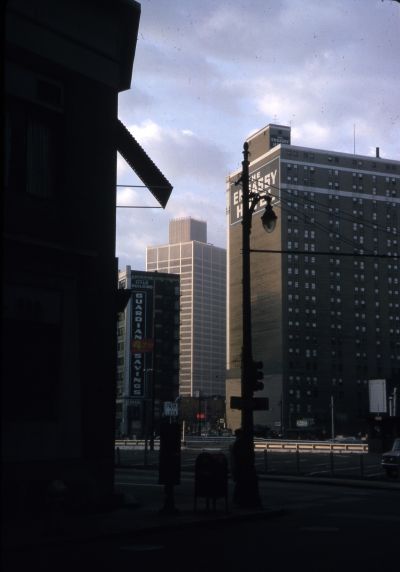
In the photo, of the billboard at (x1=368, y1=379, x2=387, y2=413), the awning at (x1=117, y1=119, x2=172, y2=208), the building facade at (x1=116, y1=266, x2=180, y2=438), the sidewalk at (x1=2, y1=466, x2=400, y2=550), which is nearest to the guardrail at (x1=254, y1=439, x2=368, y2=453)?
the awning at (x1=117, y1=119, x2=172, y2=208)

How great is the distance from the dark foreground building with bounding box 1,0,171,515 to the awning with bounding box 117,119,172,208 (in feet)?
6.33

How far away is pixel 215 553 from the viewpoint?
41.1 ft

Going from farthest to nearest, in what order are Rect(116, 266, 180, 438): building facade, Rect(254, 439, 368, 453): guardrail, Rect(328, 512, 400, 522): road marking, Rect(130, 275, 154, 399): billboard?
Rect(116, 266, 180, 438): building facade < Rect(130, 275, 154, 399): billboard < Rect(254, 439, 368, 453): guardrail < Rect(328, 512, 400, 522): road marking

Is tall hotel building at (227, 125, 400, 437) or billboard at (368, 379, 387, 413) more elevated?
tall hotel building at (227, 125, 400, 437)

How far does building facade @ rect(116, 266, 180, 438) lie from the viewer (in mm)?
153375

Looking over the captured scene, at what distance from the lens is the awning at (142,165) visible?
21.5 m

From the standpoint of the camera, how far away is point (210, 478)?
18.2 meters

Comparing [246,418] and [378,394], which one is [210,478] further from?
[378,394]

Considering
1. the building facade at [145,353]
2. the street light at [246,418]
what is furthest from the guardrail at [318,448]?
the building facade at [145,353]

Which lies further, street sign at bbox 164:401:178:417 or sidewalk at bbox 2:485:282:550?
street sign at bbox 164:401:178:417

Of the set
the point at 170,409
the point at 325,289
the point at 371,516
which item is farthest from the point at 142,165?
the point at 325,289

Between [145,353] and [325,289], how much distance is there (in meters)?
51.4

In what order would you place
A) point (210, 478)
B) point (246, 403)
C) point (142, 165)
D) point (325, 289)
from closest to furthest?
point (210, 478) < point (246, 403) < point (142, 165) < point (325, 289)

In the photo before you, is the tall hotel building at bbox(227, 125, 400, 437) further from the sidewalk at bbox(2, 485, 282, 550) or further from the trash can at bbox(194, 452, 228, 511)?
the trash can at bbox(194, 452, 228, 511)
